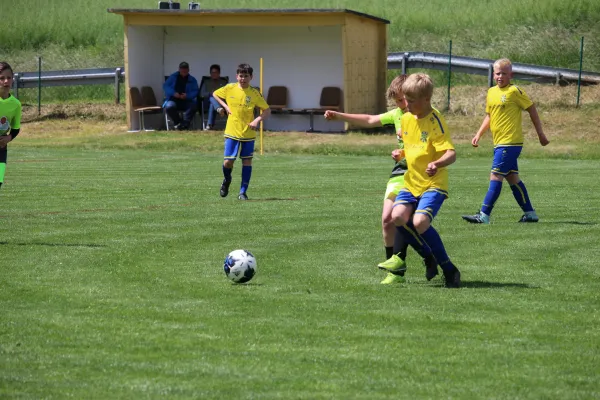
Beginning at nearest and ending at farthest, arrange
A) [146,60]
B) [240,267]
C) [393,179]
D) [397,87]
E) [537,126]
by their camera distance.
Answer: [240,267] → [397,87] → [393,179] → [537,126] → [146,60]

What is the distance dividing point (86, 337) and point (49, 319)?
0.67 metres

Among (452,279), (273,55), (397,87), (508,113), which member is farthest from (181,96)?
(452,279)

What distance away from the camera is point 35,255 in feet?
36.1

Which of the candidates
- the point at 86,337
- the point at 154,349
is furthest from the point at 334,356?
the point at 86,337

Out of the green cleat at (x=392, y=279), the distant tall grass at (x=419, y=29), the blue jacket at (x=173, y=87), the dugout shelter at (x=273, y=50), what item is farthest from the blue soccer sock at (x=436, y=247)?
the distant tall grass at (x=419, y=29)

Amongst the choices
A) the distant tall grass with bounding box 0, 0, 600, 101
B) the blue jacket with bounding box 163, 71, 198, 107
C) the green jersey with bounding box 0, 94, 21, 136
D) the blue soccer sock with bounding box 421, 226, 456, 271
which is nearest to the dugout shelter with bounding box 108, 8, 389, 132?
the blue jacket with bounding box 163, 71, 198, 107

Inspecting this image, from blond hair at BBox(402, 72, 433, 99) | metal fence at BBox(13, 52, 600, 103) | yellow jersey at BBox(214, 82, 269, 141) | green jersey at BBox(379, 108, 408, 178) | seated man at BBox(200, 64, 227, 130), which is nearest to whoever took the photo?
blond hair at BBox(402, 72, 433, 99)

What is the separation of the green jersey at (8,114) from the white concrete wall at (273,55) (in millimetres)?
20728

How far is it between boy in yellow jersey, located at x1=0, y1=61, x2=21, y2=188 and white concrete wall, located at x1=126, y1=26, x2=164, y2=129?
2058 cm

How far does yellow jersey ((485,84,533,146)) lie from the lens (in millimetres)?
14352

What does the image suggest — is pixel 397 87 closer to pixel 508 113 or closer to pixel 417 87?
pixel 417 87

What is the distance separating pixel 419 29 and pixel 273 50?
15353mm

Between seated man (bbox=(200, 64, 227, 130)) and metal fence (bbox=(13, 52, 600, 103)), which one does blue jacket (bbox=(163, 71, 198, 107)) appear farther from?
metal fence (bbox=(13, 52, 600, 103))

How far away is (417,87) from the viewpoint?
8.89m
